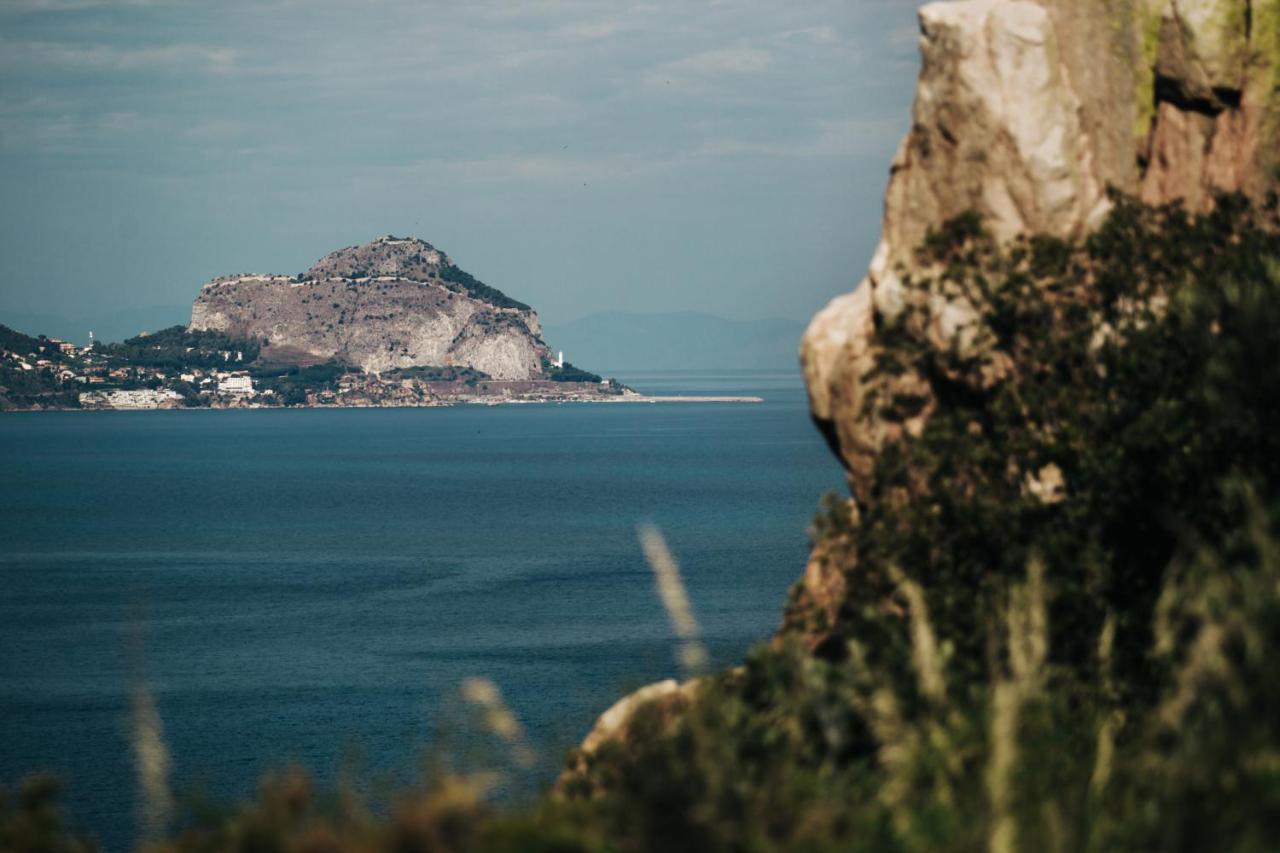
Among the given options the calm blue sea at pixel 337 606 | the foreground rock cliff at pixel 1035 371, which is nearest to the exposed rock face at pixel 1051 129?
the foreground rock cliff at pixel 1035 371

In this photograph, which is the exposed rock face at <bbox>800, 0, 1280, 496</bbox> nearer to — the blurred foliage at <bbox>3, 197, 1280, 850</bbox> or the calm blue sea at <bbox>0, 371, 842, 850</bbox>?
the blurred foliage at <bbox>3, 197, 1280, 850</bbox>

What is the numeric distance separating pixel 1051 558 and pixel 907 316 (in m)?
4.55

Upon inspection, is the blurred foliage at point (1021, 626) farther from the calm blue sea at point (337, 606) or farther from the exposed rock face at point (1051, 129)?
the calm blue sea at point (337, 606)

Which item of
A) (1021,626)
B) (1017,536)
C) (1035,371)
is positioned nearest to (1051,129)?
(1035,371)

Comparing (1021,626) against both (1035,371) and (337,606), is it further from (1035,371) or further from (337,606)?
(337,606)

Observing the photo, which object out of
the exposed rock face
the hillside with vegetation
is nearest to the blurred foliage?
the hillside with vegetation

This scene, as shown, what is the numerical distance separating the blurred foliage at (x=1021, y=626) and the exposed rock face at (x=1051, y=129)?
3.19 feet

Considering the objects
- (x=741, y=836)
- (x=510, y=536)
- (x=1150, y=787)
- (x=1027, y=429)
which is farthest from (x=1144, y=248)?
(x=510, y=536)

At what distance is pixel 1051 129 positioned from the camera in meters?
21.7

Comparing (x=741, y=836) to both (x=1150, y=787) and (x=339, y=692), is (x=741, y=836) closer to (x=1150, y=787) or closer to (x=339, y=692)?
(x=1150, y=787)

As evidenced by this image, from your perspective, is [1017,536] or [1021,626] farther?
[1017,536]

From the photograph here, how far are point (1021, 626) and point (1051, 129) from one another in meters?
10.6

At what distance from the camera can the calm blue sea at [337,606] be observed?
51.7 metres

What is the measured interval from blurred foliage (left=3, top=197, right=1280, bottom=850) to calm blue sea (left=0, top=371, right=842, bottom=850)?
1.60m
